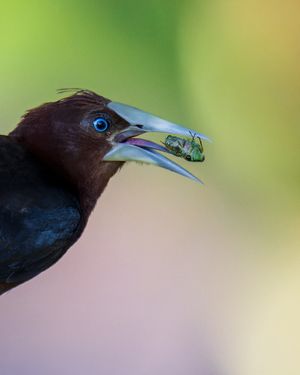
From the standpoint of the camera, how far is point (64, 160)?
0.95 metres

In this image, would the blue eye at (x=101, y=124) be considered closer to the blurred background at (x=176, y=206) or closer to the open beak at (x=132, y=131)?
the open beak at (x=132, y=131)

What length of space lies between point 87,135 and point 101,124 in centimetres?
3

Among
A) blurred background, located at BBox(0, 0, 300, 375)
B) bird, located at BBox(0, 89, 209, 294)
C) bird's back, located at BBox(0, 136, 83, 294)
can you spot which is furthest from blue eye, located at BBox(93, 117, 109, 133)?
blurred background, located at BBox(0, 0, 300, 375)

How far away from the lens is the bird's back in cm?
84

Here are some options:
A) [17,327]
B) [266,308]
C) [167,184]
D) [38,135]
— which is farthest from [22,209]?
[266,308]

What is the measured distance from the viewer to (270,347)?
1.44 metres

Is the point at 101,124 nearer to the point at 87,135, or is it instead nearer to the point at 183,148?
the point at 87,135

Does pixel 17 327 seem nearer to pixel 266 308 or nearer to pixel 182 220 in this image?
pixel 182 220

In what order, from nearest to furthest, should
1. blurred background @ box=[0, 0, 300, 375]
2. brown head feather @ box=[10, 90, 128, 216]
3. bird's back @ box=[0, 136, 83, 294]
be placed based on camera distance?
1. bird's back @ box=[0, 136, 83, 294]
2. brown head feather @ box=[10, 90, 128, 216]
3. blurred background @ box=[0, 0, 300, 375]

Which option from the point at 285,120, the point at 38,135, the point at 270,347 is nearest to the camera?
the point at 38,135

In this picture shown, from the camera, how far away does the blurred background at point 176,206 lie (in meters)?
1.38

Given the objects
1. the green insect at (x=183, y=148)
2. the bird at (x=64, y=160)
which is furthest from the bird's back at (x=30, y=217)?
the green insect at (x=183, y=148)

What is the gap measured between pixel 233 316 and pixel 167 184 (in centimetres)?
37

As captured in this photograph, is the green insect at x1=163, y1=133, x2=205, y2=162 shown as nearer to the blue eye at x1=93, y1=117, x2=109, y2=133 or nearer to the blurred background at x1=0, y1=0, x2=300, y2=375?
the blue eye at x1=93, y1=117, x2=109, y2=133
